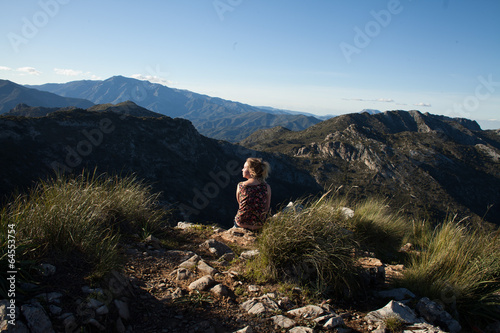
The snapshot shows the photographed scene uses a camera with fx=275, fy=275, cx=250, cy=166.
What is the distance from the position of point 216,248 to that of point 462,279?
3.52 meters

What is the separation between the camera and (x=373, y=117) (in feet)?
580

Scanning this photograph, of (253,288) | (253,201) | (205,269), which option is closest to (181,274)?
(205,269)

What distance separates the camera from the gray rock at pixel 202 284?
10.8ft

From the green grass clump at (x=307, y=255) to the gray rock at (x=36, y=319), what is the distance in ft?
7.26

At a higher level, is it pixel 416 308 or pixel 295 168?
pixel 416 308

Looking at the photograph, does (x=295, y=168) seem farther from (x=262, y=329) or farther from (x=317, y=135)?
(x=262, y=329)

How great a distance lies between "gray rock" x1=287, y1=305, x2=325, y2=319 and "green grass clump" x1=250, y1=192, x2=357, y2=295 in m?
0.33

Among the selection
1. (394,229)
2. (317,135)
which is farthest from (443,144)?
(394,229)

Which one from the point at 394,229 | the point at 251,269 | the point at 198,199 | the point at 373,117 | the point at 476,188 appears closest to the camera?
the point at 251,269

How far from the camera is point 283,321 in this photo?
8.88 ft

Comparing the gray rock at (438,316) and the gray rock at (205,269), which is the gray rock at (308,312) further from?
the gray rock at (205,269)

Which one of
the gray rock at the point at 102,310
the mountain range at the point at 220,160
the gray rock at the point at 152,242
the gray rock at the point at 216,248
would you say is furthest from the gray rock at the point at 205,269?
the mountain range at the point at 220,160

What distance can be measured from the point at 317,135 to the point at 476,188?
76.6 meters

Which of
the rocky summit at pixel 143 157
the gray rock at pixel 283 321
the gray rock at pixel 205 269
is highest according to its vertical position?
the gray rock at pixel 283 321
